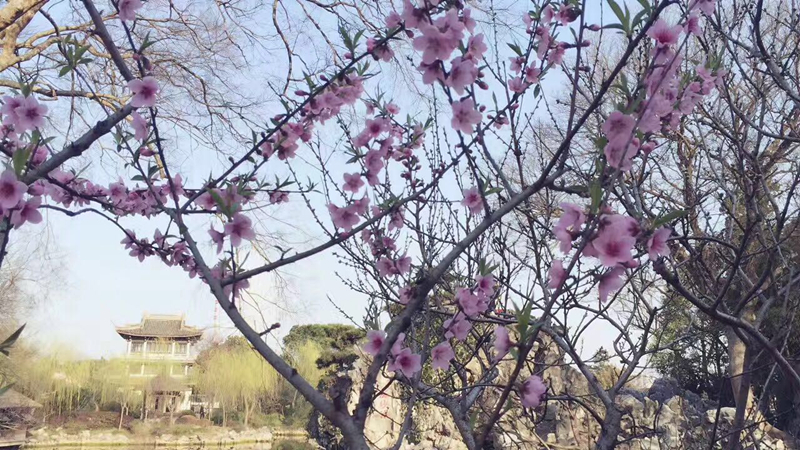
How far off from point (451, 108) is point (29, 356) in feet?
65.4

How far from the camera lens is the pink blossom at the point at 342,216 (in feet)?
4.96

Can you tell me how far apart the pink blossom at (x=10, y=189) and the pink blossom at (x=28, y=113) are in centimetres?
37

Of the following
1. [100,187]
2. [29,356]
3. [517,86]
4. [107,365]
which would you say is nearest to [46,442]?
[29,356]

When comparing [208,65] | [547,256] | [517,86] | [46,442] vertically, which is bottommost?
[46,442]

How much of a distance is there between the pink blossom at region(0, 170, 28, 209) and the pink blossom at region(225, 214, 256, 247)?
403 millimetres

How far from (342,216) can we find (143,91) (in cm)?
52

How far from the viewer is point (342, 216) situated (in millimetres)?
1521

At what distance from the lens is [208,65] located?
6.17 m

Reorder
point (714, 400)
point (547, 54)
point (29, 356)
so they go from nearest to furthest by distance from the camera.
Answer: point (547, 54) → point (714, 400) → point (29, 356)

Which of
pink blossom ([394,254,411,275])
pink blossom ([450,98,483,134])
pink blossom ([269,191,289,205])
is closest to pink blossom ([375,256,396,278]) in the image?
pink blossom ([394,254,411,275])

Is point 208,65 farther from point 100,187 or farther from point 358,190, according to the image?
point 358,190

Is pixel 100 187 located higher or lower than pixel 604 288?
higher

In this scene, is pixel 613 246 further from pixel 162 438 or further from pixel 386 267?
pixel 162 438

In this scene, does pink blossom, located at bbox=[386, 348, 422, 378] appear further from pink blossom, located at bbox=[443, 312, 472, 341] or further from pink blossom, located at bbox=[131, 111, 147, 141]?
pink blossom, located at bbox=[131, 111, 147, 141]
